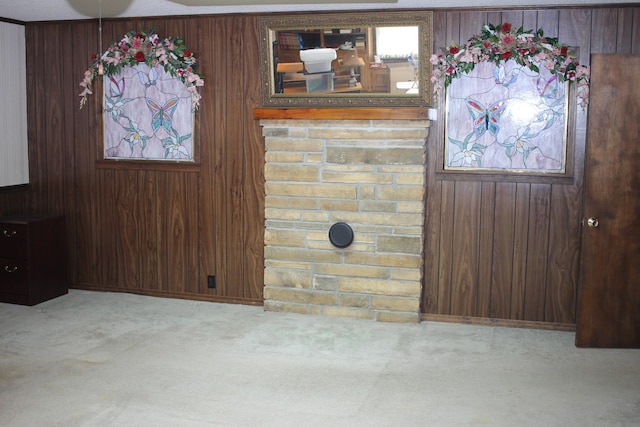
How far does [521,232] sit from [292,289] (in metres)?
1.77

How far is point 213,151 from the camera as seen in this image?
19.2 ft

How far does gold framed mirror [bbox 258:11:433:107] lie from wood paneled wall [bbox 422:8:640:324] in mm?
247

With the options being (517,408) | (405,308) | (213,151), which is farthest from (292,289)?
(517,408)

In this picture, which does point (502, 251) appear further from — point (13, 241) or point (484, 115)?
point (13, 241)

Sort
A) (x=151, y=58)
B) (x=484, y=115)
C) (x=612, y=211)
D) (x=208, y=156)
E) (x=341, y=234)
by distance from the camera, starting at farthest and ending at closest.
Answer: (x=208, y=156) → (x=151, y=58) → (x=341, y=234) → (x=484, y=115) → (x=612, y=211)

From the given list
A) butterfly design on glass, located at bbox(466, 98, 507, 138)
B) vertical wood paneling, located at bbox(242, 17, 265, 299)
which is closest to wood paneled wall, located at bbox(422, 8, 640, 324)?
butterfly design on glass, located at bbox(466, 98, 507, 138)

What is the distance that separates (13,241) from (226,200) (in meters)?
1.72

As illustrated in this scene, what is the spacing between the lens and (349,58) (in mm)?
5246

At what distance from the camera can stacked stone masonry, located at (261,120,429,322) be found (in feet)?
17.7

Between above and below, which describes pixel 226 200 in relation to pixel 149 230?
above

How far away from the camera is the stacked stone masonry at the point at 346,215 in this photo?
17.7 ft

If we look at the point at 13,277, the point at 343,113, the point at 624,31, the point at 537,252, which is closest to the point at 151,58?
the point at 343,113

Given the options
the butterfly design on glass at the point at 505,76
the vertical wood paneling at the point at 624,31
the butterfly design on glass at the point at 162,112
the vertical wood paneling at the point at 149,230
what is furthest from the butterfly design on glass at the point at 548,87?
the vertical wood paneling at the point at 149,230

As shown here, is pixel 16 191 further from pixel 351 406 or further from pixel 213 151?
pixel 351 406
